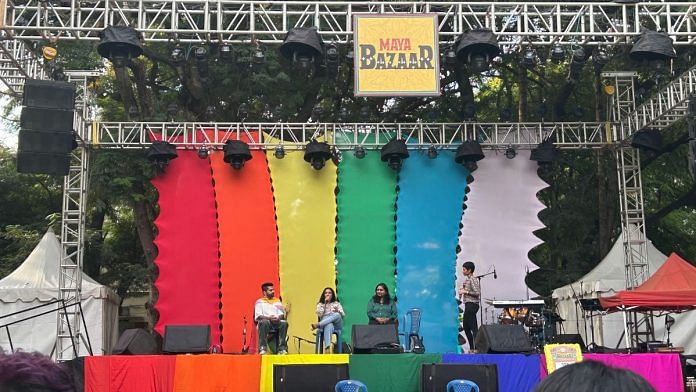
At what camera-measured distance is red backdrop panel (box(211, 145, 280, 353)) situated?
12109mm

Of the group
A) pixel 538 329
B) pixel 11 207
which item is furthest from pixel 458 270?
pixel 11 207

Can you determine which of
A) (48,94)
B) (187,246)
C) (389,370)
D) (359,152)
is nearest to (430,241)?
(359,152)

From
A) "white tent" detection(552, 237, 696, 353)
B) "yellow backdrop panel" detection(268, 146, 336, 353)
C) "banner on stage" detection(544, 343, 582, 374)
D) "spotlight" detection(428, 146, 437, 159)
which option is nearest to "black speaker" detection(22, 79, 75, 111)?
"yellow backdrop panel" detection(268, 146, 336, 353)

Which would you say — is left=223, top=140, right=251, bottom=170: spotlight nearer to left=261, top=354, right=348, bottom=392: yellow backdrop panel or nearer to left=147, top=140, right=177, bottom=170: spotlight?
left=147, top=140, right=177, bottom=170: spotlight

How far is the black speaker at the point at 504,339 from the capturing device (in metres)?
8.60

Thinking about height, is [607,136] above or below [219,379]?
above

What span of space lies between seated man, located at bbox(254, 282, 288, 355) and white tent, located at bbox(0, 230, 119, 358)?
11.6 feet

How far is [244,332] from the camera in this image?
1146 centimetres

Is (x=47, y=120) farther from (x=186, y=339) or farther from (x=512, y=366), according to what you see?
(x=512, y=366)

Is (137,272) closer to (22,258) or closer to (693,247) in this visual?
(22,258)

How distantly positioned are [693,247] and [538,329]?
7866 mm

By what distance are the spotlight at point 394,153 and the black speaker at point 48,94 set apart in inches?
182

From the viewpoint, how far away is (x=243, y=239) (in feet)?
40.9

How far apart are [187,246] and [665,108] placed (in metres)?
7.30
